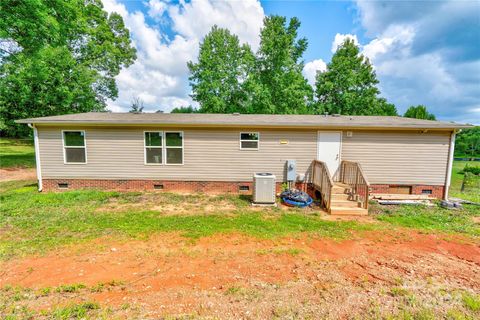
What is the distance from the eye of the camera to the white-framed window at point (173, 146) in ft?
25.1

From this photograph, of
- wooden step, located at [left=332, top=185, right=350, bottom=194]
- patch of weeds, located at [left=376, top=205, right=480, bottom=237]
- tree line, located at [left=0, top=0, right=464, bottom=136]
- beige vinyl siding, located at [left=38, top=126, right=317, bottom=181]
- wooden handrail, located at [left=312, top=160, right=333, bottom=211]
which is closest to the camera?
patch of weeds, located at [left=376, top=205, right=480, bottom=237]

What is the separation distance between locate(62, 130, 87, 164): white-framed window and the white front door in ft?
28.4

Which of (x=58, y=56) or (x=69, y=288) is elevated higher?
(x=58, y=56)

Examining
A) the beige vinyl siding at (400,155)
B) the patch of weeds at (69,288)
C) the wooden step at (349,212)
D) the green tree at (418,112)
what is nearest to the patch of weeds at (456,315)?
the wooden step at (349,212)

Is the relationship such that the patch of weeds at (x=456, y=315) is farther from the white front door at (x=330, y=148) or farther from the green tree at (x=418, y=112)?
the green tree at (x=418, y=112)

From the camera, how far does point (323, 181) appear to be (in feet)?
21.6

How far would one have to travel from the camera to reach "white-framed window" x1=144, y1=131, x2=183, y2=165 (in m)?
7.66

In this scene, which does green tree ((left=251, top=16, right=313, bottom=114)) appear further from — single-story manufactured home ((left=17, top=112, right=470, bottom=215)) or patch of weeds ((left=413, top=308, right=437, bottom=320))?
patch of weeds ((left=413, top=308, right=437, bottom=320))

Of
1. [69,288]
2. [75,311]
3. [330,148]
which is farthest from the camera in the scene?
[330,148]

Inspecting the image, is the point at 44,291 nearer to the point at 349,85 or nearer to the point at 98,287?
the point at 98,287

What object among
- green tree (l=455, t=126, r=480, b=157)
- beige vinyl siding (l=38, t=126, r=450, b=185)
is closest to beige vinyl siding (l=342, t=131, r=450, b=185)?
beige vinyl siding (l=38, t=126, r=450, b=185)

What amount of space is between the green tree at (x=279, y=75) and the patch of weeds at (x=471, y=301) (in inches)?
640

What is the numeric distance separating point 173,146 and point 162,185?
1.54 meters

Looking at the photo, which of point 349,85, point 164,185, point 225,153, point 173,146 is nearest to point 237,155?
point 225,153
